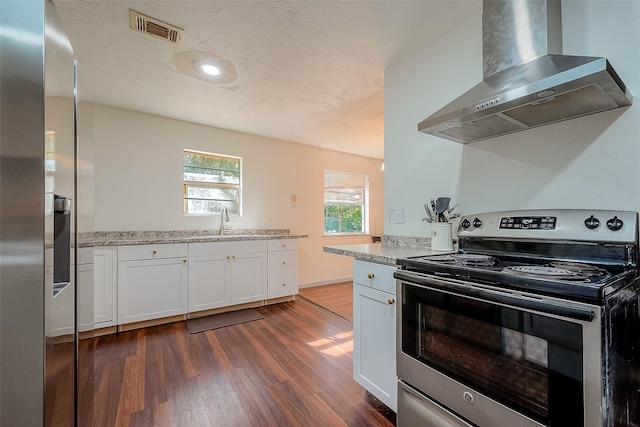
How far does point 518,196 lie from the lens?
1428 millimetres

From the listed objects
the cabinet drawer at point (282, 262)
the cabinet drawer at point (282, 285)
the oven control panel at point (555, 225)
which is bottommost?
the cabinet drawer at point (282, 285)

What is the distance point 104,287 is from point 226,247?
119cm

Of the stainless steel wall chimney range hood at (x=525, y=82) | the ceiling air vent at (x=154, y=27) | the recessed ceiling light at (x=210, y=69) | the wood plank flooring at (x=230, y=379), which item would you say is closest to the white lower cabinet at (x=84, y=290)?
the wood plank flooring at (x=230, y=379)

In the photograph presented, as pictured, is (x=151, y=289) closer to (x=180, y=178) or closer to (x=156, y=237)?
(x=156, y=237)

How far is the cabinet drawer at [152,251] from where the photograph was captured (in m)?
2.71

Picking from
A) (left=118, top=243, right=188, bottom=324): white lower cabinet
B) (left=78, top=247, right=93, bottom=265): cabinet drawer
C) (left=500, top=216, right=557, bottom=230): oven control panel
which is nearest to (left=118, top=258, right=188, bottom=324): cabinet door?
(left=118, top=243, right=188, bottom=324): white lower cabinet

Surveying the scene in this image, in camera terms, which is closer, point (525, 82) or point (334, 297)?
point (525, 82)

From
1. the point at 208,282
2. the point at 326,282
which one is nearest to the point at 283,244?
the point at 208,282

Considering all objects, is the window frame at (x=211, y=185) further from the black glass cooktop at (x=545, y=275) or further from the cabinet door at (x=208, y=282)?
the black glass cooktop at (x=545, y=275)

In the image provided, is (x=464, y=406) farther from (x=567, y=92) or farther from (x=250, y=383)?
(x=250, y=383)

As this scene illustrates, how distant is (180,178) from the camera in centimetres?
345

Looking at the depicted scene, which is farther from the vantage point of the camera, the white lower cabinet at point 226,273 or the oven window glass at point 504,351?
the white lower cabinet at point 226,273

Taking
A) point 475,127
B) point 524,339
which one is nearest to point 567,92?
point 475,127

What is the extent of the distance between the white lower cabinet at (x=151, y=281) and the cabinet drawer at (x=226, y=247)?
0.38 ft
